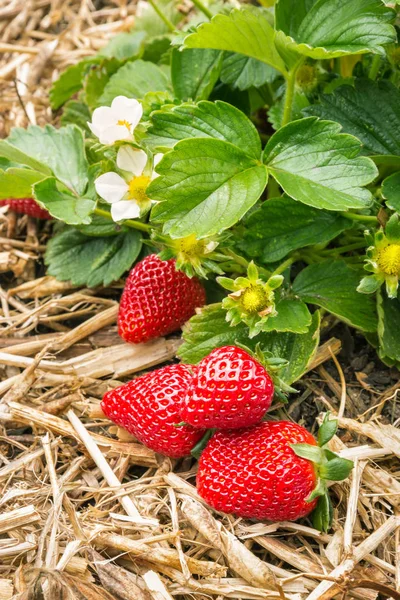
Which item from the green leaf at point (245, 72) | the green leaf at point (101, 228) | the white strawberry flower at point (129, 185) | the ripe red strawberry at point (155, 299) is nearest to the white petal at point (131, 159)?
the white strawberry flower at point (129, 185)

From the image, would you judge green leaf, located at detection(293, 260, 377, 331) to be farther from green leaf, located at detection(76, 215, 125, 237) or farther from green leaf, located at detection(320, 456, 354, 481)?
green leaf, located at detection(76, 215, 125, 237)

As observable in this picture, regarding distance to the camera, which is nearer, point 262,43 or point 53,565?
point 53,565

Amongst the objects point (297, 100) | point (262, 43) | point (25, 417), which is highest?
point (262, 43)

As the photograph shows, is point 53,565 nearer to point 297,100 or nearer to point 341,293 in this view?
point 341,293

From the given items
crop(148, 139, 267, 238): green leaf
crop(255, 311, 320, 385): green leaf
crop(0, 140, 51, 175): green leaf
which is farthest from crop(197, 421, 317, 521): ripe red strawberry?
crop(0, 140, 51, 175): green leaf

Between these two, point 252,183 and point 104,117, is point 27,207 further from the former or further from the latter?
point 252,183

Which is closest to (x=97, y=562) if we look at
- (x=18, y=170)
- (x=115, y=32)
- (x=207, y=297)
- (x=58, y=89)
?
(x=207, y=297)
